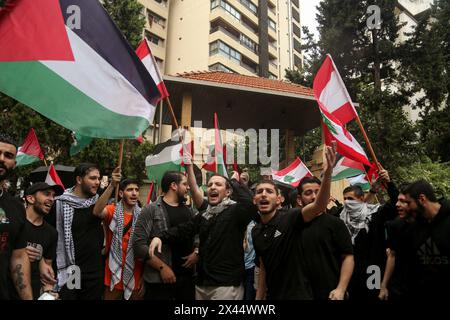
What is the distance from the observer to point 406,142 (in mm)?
15875

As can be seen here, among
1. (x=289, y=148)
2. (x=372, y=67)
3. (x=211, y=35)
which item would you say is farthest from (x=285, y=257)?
(x=211, y=35)

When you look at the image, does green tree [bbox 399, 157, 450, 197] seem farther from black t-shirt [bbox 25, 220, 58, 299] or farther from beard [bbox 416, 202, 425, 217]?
black t-shirt [bbox 25, 220, 58, 299]

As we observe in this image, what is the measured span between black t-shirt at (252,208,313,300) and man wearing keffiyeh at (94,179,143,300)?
1.52m

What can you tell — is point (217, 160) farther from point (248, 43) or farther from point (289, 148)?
point (248, 43)

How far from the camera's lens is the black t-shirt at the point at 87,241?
13.1ft

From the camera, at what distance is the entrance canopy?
491 inches

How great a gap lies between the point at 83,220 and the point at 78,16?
2074mm

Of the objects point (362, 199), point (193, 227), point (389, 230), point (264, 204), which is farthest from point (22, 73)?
point (362, 199)

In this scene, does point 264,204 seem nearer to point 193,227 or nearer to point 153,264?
point 193,227

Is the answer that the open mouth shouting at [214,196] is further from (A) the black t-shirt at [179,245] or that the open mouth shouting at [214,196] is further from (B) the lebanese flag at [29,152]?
(B) the lebanese flag at [29,152]

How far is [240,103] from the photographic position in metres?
13.9

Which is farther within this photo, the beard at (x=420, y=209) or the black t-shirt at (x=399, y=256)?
the black t-shirt at (x=399, y=256)

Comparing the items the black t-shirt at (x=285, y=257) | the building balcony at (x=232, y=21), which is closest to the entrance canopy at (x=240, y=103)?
the black t-shirt at (x=285, y=257)

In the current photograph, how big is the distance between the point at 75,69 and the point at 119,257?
205cm
